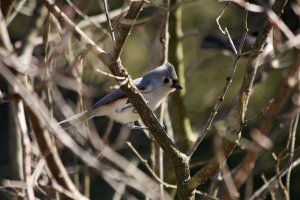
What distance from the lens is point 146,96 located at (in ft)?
12.6

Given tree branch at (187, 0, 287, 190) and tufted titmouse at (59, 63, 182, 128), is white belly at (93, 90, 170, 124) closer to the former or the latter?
tufted titmouse at (59, 63, 182, 128)

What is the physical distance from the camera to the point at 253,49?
8.04 feet

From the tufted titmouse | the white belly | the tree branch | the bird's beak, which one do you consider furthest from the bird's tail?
the tree branch

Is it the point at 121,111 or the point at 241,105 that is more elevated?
the point at 241,105

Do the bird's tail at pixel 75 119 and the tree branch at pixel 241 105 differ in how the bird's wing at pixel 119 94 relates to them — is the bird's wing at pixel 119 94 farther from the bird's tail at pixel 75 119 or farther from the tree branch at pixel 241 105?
the tree branch at pixel 241 105

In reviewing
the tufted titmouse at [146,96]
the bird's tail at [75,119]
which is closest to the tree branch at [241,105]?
the bird's tail at [75,119]

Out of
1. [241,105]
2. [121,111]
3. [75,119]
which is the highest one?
[241,105]

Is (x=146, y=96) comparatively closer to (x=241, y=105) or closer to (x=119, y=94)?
(x=119, y=94)

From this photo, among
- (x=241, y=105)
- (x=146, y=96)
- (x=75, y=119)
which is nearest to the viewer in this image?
(x=241, y=105)

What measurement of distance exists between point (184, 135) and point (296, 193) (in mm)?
2527

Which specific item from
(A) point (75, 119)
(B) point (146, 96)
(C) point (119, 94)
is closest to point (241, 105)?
(A) point (75, 119)

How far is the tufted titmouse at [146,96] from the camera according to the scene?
3.80m

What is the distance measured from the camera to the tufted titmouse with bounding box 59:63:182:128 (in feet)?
12.5

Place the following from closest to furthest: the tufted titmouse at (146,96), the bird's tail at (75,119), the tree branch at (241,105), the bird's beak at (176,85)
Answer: the tree branch at (241,105)
the bird's tail at (75,119)
the tufted titmouse at (146,96)
the bird's beak at (176,85)
